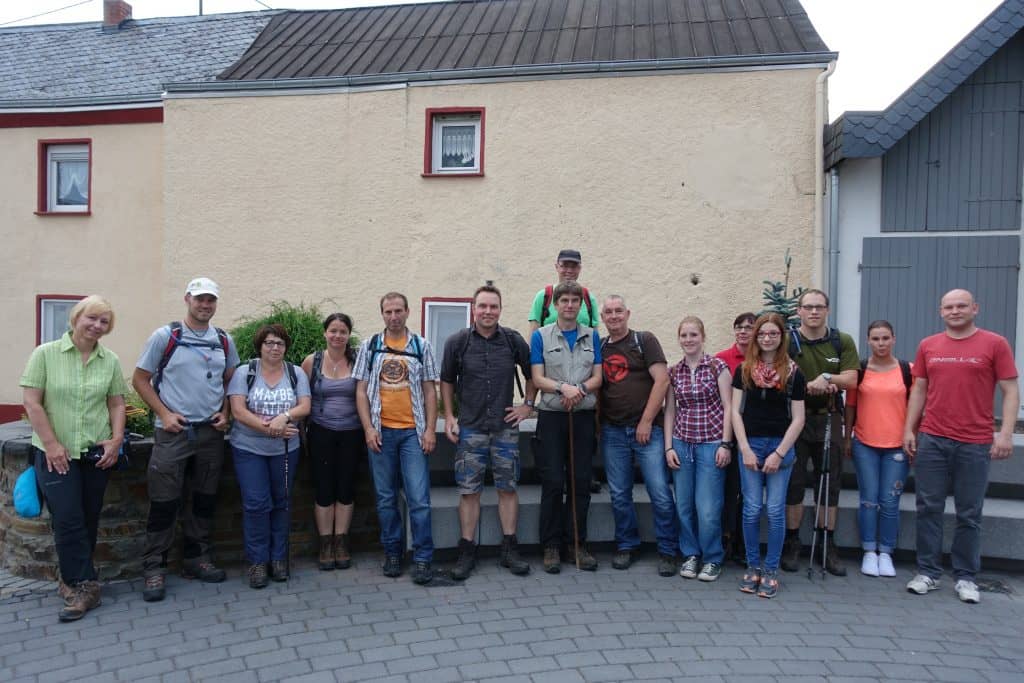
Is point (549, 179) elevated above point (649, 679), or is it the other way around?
point (549, 179)

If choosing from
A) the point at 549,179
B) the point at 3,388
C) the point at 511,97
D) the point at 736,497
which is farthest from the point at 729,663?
the point at 3,388

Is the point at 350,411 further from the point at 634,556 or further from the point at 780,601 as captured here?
the point at 780,601

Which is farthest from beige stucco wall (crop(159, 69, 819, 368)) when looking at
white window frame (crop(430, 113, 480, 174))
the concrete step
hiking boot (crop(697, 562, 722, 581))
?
hiking boot (crop(697, 562, 722, 581))

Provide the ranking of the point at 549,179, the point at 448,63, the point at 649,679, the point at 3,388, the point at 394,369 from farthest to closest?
the point at 3,388
the point at 448,63
the point at 549,179
the point at 394,369
the point at 649,679

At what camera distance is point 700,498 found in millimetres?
5203

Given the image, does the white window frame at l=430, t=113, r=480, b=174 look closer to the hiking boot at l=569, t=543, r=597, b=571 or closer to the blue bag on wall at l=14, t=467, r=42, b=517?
the hiking boot at l=569, t=543, r=597, b=571

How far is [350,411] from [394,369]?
0.42m

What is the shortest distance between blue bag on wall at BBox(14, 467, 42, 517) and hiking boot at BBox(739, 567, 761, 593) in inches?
167

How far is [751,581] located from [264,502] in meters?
3.06

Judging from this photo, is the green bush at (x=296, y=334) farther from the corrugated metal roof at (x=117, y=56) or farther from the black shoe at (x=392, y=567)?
the corrugated metal roof at (x=117, y=56)

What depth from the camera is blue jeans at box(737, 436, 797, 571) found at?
499 centimetres

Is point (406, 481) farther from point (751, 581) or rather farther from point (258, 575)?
point (751, 581)

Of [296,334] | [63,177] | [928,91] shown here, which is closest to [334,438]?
[296,334]

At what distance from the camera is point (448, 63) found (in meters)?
10.8
